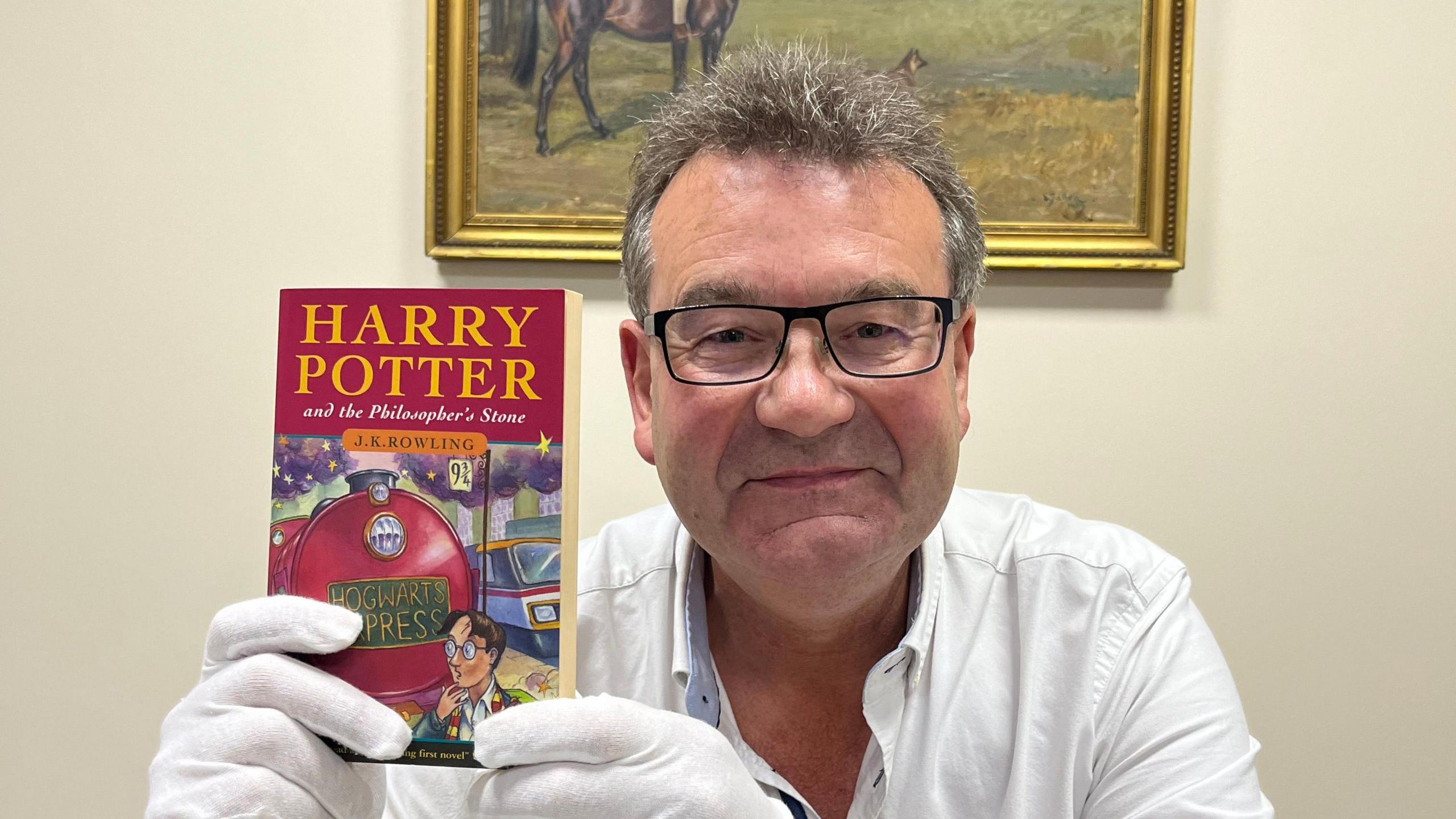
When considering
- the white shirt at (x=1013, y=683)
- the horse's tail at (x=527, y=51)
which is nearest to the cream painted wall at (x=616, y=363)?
the horse's tail at (x=527, y=51)

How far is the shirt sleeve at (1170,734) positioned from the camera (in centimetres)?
106

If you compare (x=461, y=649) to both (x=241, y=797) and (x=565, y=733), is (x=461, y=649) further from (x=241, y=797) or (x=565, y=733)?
(x=241, y=797)

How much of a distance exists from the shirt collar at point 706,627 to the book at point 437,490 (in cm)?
37

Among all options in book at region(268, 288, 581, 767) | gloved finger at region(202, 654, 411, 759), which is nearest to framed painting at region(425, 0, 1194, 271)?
book at region(268, 288, 581, 767)

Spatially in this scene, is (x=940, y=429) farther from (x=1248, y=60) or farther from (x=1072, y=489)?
(x=1248, y=60)

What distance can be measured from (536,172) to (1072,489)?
1.06 metres

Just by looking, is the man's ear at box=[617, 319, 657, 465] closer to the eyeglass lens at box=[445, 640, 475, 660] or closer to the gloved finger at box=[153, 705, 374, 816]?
the eyeglass lens at box=[445, 640, 475, 660]

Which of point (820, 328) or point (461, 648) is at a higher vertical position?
point (820, 328)

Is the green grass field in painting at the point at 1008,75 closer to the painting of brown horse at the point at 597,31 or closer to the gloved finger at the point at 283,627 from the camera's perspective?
the painting of brown horse at the point at 597,31

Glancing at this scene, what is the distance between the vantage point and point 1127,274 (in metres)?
1.65

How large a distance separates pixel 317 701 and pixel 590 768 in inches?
9.9

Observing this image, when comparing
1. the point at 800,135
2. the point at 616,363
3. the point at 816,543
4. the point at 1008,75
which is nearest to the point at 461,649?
the point at 816,543

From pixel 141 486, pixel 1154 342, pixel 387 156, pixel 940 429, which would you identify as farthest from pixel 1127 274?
pixel 141 486

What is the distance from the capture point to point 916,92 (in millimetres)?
1644
